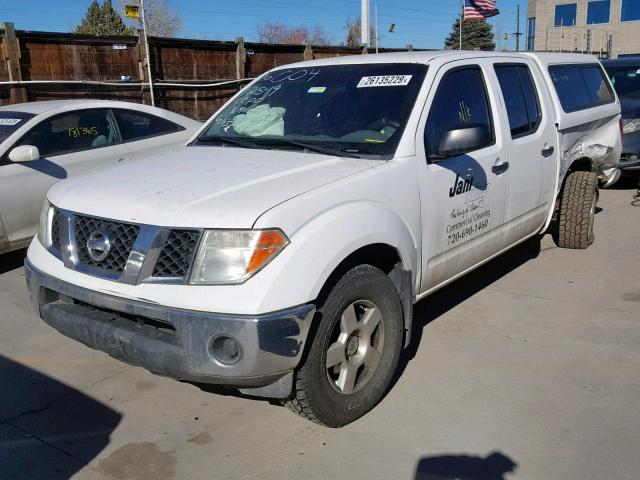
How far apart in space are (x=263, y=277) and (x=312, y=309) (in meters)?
0.26

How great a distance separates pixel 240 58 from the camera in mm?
15000

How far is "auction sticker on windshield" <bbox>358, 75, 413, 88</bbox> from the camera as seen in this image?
382 cm

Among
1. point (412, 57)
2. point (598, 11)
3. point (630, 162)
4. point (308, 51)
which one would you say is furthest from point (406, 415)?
point (598, 11)

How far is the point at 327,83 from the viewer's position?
13.5ft

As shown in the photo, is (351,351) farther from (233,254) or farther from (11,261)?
(11,261)

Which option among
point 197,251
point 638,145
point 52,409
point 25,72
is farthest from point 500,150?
point 25,72

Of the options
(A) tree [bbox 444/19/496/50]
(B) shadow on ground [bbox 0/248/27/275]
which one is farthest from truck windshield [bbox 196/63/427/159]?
(A) tree [bbox 444/19/496/50]

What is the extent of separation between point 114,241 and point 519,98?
3.22 meters

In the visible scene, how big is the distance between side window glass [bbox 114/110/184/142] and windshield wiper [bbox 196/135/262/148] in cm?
→ 286

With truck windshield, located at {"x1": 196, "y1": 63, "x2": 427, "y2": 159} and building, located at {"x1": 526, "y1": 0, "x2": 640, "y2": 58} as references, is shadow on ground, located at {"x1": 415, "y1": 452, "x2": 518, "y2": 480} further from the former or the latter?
building, located at {"x1": 526, "y1": 0, "x2": 640, "y2": 58}

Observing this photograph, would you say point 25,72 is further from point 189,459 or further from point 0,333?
point 189,459

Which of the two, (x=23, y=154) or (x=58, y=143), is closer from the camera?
(x=23, y=154)

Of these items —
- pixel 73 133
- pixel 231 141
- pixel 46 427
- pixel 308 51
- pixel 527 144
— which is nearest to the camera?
pixel 46 427

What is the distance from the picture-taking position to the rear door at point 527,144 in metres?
4.50
